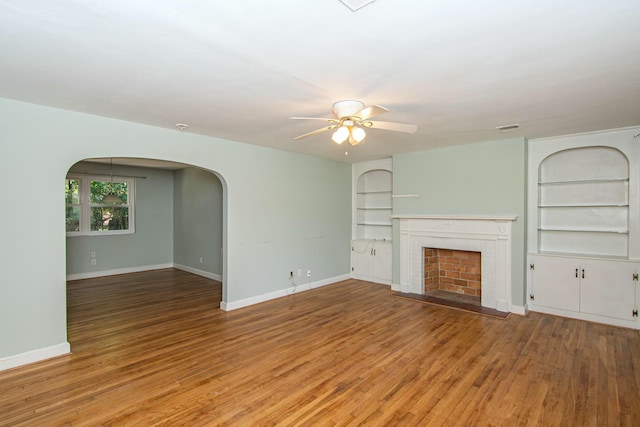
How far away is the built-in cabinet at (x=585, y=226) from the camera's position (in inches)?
160

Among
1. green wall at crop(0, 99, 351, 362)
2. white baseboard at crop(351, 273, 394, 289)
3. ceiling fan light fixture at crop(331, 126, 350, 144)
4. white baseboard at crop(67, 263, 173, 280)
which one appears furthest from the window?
ceiling fan light fixture at crop(331, 126, 350, 144)

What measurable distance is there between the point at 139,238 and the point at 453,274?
6862 millimetres

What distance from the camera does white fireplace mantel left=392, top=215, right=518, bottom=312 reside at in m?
4.65

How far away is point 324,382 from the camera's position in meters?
2.78

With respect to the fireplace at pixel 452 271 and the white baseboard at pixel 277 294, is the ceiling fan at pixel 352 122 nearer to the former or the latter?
the white baseboard at pixel 277 294

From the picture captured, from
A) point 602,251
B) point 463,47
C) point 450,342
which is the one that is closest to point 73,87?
point 463,47

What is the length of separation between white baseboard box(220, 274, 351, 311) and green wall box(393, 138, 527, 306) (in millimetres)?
1243

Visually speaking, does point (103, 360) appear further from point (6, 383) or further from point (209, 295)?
point (209, 295)

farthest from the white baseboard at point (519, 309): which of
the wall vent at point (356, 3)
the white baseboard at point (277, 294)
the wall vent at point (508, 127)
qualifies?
the wall vent at point (356, 3)

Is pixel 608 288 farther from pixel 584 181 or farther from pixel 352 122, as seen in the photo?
pixel 352 122

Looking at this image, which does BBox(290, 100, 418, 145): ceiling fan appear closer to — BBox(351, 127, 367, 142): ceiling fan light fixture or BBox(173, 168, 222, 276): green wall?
BBox(351, 127, 367, 142): ceiling fan light fixture

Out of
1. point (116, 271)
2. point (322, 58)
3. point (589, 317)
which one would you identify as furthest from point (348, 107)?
point (116, 271)

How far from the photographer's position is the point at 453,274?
5648mm

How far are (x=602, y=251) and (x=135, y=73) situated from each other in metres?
5.85
